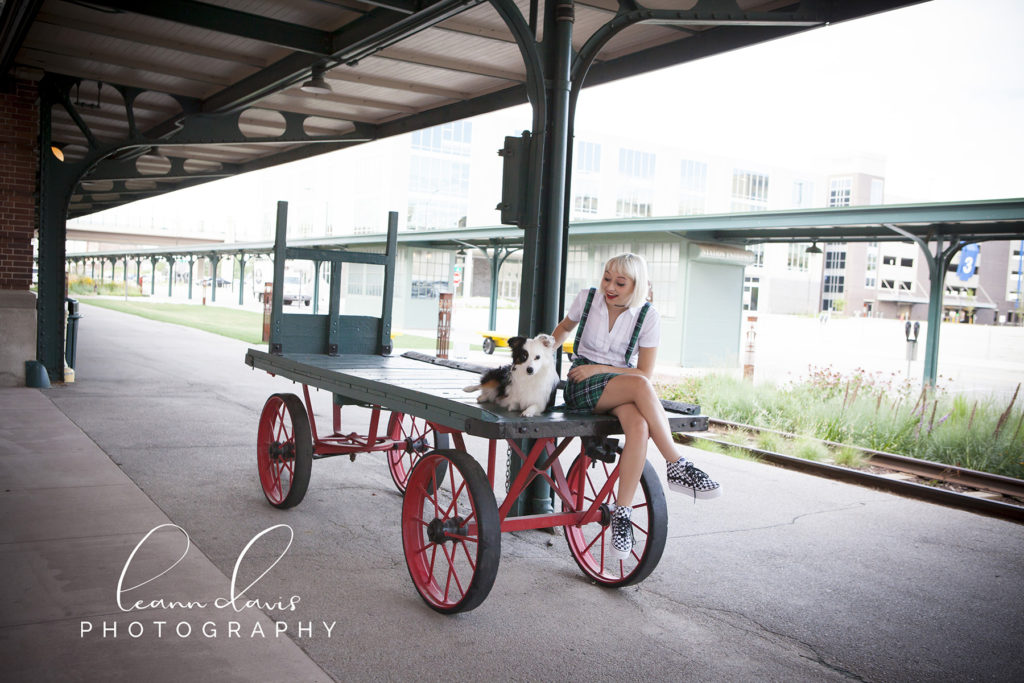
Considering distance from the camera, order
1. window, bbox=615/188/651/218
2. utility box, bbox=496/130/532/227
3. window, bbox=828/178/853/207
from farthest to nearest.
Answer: window, bbox=828/178/853/207
window, bbox=615/188/651/218
utility box, bbox=496/130/532/227

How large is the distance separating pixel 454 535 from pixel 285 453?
2349 mm

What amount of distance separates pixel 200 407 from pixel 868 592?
349 inches

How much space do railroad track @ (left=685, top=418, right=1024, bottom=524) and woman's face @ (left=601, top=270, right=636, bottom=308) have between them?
498 cm

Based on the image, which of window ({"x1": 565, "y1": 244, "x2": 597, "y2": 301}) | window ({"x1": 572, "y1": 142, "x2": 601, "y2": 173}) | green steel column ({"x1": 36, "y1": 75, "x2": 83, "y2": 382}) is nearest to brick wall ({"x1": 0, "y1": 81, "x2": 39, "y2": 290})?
green steel column ({"x1": 36, "y1": 75, "x2": 83, "y2": 382})

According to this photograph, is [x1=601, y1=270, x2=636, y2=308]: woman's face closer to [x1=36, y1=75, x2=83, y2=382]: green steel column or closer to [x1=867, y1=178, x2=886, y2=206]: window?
[x1=36, y1=75, x2=83, y2=382]: green steel column

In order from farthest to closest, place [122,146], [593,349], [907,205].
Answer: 1. [907,205]
2. [122,146]
3. [593,349]

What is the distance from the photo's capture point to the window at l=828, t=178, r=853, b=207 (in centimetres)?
10294

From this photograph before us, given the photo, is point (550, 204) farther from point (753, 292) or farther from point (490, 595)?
point (753, 292)

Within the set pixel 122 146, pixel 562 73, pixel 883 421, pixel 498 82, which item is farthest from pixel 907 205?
pixel 122 146

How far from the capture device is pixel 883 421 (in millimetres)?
10758

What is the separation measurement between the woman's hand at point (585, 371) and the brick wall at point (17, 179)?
10.2 meters

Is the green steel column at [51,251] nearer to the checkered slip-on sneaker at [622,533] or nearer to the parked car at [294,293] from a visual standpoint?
the checkered slip-on sneaker at [622,533]

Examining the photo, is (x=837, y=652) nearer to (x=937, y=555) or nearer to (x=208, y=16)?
(x=937, y=555)

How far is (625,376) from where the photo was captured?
4.41m
